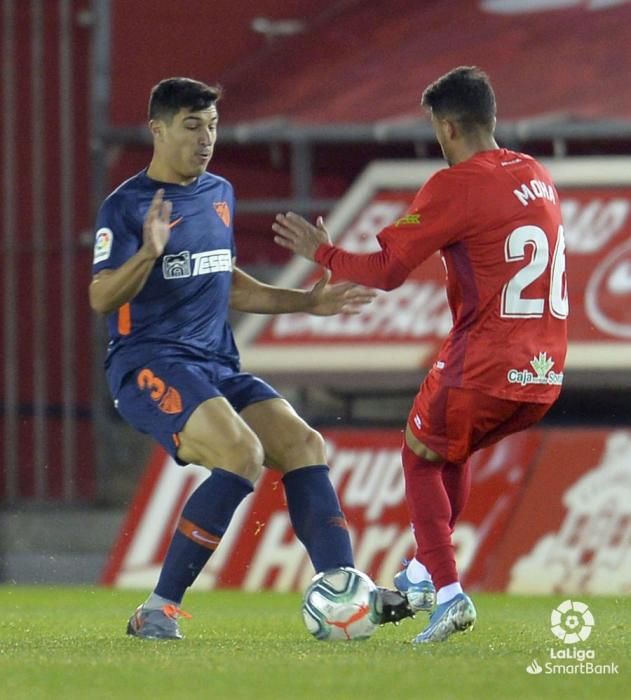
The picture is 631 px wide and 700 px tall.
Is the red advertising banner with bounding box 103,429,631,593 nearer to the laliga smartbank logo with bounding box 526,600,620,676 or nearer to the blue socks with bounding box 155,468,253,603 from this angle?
the laliga smartbank logo with bounding box 526,600,620,676

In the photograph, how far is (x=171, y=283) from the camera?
6.50 meters

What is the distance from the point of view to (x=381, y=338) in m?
11.7

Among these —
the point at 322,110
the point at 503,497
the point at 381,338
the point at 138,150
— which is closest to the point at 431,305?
the point at 381,338

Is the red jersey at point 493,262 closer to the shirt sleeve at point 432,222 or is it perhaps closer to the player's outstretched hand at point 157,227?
the shirt sleeve at point 432,222

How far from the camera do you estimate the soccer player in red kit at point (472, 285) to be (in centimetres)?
609

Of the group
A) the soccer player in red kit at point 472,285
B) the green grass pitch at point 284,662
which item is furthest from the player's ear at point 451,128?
the green grass pitch at point 284,662

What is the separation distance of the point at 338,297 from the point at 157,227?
0.86m

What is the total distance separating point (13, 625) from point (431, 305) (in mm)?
4698

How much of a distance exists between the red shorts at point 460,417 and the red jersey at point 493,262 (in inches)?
1.7

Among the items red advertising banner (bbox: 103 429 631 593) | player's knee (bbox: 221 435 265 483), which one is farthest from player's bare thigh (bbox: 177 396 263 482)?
red advertising banner (bbox: 103 429 631 593)

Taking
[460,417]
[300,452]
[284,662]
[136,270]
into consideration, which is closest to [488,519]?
[300,452]

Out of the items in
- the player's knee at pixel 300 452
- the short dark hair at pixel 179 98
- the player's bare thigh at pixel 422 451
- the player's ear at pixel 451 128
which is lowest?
the player's knee at pixel 300 452

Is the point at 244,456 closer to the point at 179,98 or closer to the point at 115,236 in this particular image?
the point at 115,236

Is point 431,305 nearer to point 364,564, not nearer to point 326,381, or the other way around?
point 326,381
